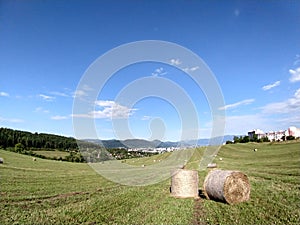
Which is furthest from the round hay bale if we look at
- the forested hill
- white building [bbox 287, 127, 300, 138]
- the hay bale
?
white building [bbox 287, 127, 300, 138]

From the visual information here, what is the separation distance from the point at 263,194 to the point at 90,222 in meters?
6.44

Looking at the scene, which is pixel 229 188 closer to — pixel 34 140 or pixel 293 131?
pixel 34 140

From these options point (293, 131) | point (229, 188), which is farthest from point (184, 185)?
point (293, 131)

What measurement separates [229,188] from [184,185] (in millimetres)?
2077

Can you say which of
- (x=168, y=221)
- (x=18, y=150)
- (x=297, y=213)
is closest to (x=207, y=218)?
(x=168, y=221)

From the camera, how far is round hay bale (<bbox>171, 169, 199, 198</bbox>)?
37.1 feet

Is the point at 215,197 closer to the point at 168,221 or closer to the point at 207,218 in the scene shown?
the point at 207,218

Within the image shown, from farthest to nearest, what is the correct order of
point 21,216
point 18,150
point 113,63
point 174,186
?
point 18,150
point 113,63
point 174,186
point 21,216

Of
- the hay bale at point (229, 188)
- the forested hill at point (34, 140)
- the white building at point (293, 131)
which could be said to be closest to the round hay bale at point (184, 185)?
the hay bale at point (229, 188)

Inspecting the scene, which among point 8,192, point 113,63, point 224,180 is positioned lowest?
point 8,192

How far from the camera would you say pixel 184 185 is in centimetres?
1138

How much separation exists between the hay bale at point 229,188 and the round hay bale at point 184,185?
712 millimetres

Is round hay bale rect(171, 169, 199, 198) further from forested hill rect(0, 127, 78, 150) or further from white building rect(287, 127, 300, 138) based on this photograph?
white building rect(287, 127, 300, 138)

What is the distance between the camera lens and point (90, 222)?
289 inches
